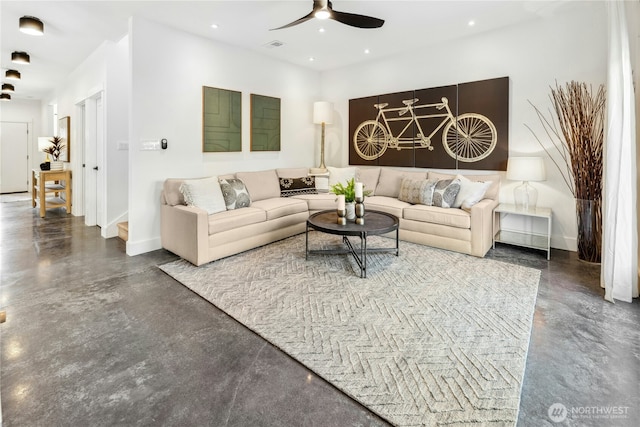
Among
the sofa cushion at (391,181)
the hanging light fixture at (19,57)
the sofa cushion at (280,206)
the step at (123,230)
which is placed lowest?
the step at (123,230)

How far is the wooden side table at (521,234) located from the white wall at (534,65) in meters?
0.12

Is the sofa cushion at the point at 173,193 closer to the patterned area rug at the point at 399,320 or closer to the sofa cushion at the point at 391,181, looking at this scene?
the patterned area rug at the point at 399,320

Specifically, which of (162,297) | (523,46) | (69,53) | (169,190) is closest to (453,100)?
(523,46)

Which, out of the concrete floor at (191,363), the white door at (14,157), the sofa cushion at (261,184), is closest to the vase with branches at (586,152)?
the concrete floor at (191,363)

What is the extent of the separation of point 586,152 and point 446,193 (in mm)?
1434

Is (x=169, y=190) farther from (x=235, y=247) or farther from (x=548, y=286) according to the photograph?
(x=548, y=286)

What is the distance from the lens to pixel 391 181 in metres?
5.17

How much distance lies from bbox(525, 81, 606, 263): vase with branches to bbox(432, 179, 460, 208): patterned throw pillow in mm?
1207

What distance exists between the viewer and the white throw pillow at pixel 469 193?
4.10m

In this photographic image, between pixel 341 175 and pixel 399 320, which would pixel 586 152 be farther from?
pixel 341 175

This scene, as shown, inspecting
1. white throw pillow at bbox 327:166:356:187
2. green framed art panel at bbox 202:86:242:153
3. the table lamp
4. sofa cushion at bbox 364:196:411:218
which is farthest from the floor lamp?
the table lamp

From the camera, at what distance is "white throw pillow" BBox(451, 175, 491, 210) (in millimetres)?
4098

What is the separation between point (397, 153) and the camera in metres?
5.41

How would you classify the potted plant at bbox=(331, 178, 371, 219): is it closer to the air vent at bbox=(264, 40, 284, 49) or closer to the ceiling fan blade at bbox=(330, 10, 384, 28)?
the ceiling fan blade at bbox=(330, 10, 384, 28)
